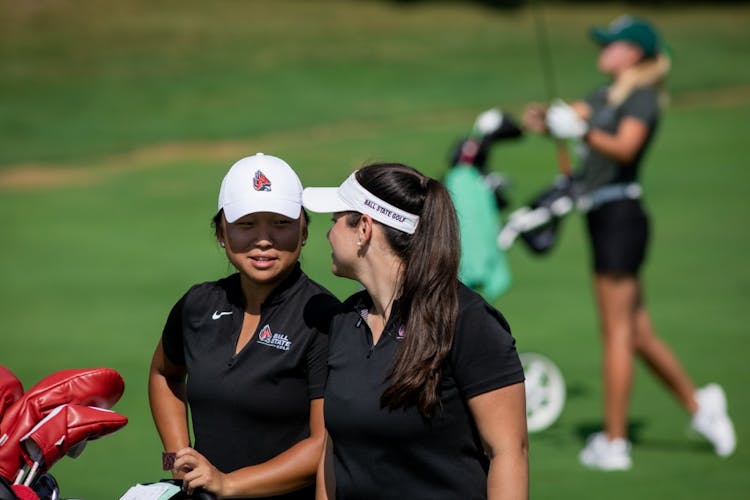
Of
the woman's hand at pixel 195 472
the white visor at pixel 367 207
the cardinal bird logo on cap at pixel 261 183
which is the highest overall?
the cardinal bird logo on cap at pixel 261 183

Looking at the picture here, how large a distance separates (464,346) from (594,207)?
4.94 metres

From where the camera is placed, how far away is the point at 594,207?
8938 millimetres

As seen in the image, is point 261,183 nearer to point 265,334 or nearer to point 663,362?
point 265,334

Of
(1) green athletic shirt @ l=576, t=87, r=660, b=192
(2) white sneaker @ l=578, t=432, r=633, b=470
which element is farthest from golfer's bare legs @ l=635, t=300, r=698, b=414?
(1) green athletic shirt @ l=576, t=87, r=660, b=192

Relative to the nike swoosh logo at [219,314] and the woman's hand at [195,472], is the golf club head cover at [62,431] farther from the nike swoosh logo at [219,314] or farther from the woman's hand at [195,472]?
the nike swoosh logo at [219,314]

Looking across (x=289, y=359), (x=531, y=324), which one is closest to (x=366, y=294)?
(x=289, y=359)

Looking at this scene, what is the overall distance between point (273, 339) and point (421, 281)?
0.62 m

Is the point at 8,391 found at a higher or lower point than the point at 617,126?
lower

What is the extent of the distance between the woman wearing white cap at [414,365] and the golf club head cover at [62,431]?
0.72 metres

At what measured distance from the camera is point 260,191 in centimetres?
459

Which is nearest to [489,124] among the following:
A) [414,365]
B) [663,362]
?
[663,362]

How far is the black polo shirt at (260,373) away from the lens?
4594 millimetres

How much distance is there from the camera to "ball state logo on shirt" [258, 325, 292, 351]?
459 cm

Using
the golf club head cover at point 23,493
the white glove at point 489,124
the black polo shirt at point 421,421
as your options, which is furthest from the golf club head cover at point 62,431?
the white glove at point 489,124
